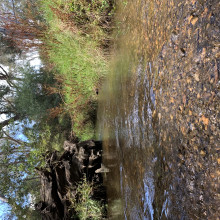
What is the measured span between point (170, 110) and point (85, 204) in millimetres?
3758

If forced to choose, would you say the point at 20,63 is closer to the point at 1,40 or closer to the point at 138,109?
the point at 1,40

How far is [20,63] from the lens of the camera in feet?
31.9

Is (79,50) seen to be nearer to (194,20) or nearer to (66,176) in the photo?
(66,176)

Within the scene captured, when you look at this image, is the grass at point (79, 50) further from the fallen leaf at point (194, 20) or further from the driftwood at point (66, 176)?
the fallen leaf at point (194, 20)

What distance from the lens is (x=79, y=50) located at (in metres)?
5.48

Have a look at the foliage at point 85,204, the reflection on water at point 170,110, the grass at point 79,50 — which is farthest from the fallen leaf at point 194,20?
the foliage at point 85,204

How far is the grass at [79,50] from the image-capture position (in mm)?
4902

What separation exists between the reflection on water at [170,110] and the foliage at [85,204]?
100cm

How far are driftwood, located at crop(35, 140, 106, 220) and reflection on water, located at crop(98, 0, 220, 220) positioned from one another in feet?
5.43

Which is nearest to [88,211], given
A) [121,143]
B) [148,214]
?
[121,143]

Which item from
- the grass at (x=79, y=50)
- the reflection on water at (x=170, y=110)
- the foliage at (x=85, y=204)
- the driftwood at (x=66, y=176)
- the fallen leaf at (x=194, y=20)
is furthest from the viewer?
the driftwood at (x=66, y=176)

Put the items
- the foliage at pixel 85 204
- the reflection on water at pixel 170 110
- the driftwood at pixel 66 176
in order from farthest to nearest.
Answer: the driftwood at pixel 66 176 < the foliage at pixel 85 204 < the reflection on water at pixel 170 110

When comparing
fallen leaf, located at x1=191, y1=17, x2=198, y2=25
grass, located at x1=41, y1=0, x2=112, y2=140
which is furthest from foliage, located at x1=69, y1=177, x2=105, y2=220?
fallen leaf, located at x1=191, y1=17, x2=198, y2=25

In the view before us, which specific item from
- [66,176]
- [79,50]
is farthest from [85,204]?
[79,50]
